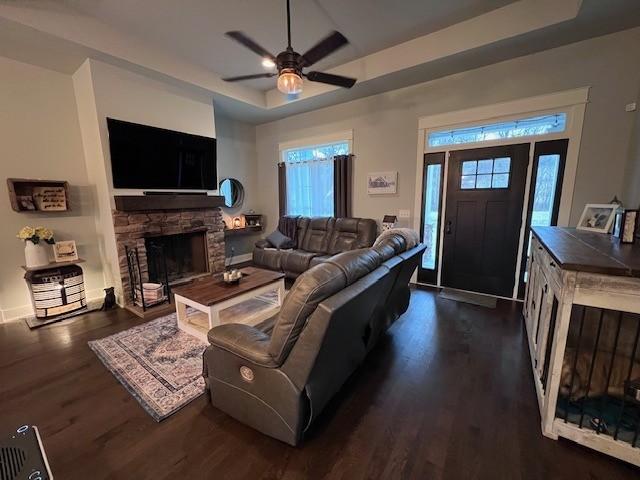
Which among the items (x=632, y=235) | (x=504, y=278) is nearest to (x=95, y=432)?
(x=632, y=235)

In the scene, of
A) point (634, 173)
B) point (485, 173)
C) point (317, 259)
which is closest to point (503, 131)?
point (485, 173)

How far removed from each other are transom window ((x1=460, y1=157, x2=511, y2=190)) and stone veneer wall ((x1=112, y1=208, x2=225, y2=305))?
3803mm

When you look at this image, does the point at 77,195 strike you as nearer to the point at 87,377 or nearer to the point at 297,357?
the point at 87,377

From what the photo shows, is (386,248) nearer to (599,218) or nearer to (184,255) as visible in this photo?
(599,218)

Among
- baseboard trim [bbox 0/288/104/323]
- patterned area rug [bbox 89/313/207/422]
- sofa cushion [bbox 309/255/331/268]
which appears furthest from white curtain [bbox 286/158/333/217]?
baseboard trim [bbox 0/288/104/323]

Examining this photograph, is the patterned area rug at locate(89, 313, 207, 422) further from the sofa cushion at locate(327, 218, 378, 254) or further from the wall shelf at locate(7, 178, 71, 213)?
the sofa cushion at locate(327, 218, 378, 254)

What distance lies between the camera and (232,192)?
217 inches

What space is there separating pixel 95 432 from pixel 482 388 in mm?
2587

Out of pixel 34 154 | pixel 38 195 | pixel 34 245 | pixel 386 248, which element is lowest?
pixel 34 245

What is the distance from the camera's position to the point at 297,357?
1298 millimetres

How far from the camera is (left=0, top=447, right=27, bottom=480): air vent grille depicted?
0.94m

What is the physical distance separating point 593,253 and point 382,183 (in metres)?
2.98

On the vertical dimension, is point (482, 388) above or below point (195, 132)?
below

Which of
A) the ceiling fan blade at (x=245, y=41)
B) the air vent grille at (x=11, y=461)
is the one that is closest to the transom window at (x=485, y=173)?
the ceiling fan blade at (x=245, y=41)
